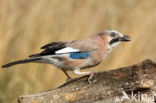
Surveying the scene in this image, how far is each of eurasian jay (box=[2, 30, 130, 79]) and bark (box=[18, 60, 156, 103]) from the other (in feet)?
1.25

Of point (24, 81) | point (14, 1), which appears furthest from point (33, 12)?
point (24, 81)

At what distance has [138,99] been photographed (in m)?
5.52

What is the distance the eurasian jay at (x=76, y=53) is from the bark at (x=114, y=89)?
0.38 metres

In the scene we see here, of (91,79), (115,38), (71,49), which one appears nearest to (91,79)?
(91,79)

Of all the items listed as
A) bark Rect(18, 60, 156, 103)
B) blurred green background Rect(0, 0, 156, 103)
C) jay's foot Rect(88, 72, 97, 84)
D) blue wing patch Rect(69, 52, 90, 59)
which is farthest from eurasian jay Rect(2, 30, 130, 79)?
blurred green background Rect(0, 0, 156, 103)

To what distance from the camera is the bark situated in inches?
218

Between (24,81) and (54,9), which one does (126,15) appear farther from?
(24,81)

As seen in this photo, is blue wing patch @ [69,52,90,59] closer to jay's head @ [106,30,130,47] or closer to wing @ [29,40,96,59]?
wing @ [29,40,96,59]

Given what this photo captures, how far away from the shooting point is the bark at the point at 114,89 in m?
5.54

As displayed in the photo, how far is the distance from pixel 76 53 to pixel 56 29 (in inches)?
68.3

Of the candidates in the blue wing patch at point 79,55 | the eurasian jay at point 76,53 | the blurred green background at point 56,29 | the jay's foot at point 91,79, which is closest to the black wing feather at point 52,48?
the eurasian jay at point 76,53

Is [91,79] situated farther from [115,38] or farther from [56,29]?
[56,29]

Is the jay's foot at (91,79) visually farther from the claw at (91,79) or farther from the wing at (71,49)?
the wing at (71,49)

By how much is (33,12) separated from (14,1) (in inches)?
9.6
